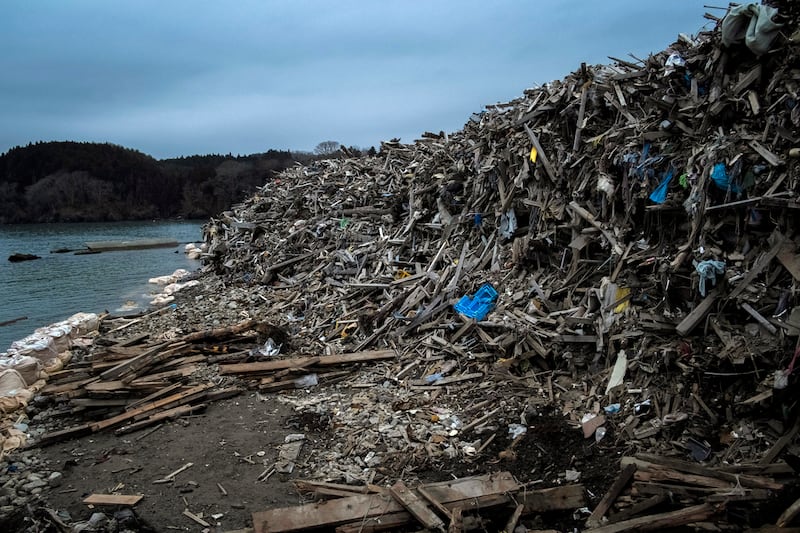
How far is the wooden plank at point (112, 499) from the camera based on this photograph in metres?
4.94

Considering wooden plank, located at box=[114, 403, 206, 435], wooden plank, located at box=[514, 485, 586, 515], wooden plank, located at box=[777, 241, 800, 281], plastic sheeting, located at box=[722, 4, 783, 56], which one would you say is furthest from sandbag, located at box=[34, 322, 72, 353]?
plastic sheeting, located at box=[722, 4, 783, 56]

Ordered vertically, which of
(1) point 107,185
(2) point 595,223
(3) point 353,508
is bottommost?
(3) point 353,508

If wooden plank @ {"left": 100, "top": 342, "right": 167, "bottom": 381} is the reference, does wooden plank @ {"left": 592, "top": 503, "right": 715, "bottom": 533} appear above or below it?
below

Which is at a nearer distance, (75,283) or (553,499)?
(553,499)

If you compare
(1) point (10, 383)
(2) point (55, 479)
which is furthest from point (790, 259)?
(1) point (10, 383)

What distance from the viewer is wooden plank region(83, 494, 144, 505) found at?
494 cm

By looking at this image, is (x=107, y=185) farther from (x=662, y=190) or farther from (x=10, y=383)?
(x=662, y=190)

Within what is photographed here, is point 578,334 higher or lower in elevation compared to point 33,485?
higher

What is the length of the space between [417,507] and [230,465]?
8.32ft

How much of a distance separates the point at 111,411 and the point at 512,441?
5.49 metres

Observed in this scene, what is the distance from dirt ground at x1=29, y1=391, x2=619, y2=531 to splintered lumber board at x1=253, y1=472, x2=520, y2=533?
0.49 metres

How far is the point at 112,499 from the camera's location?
5000 mm

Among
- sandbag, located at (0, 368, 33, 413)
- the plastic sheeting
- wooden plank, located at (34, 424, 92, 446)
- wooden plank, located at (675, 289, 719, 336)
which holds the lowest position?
wooden plank, located at (34, 424, 92, 446)

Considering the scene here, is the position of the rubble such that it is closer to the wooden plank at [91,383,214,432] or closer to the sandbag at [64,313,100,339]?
the wooden plank at [91,383,214,432]
